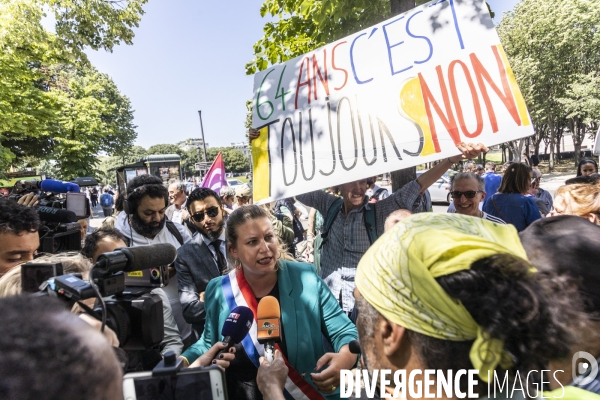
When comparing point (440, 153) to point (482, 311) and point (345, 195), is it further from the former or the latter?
point (482, 311)

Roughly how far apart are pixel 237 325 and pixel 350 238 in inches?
67.5

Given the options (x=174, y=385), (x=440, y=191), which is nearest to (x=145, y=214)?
(x=174, y=385)

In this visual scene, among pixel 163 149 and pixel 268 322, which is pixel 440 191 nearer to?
pixel 268 322

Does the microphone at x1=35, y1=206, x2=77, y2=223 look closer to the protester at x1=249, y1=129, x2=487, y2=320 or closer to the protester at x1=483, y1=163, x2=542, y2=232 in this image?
the protester at x1=249, y1=129, x2=487, y2=320

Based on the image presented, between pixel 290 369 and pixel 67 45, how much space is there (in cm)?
865

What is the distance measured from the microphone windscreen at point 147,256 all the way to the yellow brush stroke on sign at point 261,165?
1687 millimetres

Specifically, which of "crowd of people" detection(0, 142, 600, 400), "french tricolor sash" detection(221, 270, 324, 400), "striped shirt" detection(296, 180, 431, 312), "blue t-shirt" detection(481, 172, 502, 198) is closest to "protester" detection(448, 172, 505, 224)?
"striped shirt" detection(296, 180, 431, 312)

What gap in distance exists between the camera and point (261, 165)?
3162mm

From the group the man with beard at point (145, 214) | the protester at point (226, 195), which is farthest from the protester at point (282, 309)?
the protester at point (226, 195)

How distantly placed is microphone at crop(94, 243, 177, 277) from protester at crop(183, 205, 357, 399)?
2.76 feet

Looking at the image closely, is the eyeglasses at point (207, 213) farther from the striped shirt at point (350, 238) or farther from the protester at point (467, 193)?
the protester at point (467, 193)

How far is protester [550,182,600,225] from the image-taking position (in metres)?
2.59

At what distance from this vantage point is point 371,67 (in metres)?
3.02

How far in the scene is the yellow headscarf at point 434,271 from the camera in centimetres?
96
